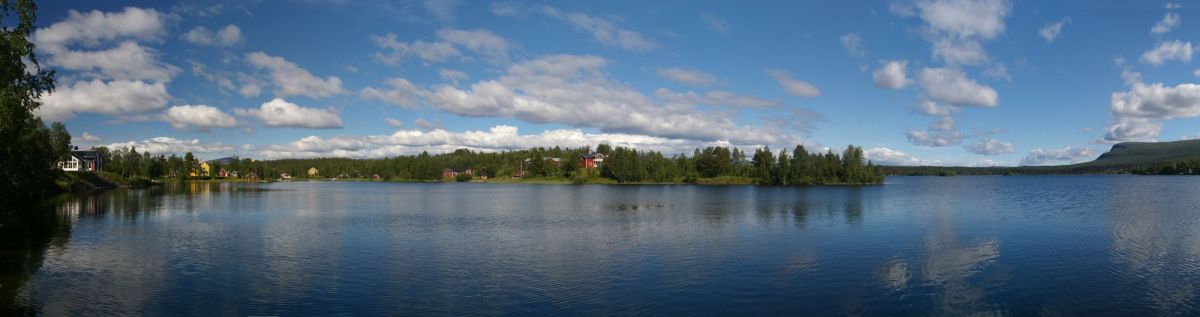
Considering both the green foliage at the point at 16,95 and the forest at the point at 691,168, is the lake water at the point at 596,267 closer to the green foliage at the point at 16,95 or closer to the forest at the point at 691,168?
the green foliage at the point at 16,95

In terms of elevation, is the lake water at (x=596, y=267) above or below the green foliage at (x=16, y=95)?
below

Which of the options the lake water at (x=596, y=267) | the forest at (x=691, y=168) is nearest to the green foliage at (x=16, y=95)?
the lake water at (x=596, y=267)

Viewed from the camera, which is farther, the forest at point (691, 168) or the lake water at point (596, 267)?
the forest at point (691, 168)

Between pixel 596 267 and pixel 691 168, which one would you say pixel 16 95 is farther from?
pixel 691 168

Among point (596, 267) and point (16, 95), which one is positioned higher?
point (16, 95)

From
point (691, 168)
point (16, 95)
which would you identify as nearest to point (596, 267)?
point (16, 95)

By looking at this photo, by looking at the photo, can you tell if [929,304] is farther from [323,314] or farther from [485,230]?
[485,230]

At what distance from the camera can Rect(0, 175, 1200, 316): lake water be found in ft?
59.1

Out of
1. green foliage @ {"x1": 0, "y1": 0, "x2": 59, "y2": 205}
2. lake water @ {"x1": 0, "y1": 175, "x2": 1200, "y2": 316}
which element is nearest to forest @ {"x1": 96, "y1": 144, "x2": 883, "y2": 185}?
lake water @ {"x1": 0, "y1": 175, "x2": 1200, "y2": 316}

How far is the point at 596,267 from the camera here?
23.8m

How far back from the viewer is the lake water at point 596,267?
18.0 meters

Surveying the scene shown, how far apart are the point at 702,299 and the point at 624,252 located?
9324 mm

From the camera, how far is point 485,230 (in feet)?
123

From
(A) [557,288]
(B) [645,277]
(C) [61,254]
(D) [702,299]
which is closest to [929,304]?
(D) [702,299]
